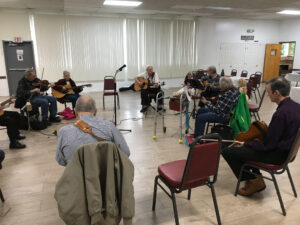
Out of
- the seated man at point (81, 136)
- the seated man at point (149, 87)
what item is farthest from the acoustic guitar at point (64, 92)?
the seated man at point (81, 136)

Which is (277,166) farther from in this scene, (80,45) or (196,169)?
(80,45)

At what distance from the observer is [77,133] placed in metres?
1.68

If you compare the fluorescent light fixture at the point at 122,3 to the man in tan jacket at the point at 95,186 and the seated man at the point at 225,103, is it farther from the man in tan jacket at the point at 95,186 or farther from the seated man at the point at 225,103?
the man in tan jacket at the point at 95,186

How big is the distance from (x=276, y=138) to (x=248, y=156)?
1.08 feet

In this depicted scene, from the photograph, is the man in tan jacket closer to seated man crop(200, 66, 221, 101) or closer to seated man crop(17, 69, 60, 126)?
seated man crop(200, 66, 221, 101)

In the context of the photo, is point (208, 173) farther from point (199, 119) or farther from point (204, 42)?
point (204, 42)

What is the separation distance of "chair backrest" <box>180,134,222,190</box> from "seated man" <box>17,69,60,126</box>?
3.83 metres

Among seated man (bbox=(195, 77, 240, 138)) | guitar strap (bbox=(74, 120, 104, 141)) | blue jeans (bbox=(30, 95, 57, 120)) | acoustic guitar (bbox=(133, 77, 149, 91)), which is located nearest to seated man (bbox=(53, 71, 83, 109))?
blue jeans (bbox=(30, 95, 57, 120))

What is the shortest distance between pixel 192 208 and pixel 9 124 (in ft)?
9.31

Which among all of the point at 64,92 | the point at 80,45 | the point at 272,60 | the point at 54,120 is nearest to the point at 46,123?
the point at 54,120

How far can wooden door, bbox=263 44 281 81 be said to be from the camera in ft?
36.3

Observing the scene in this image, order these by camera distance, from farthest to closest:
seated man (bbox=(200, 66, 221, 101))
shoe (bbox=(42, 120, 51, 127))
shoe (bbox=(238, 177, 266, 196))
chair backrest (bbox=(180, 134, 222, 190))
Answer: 1. shoe (bbox=(42, 120, 51, 127))
2. seated man (bbox=(200, 66, 221, 101))
3. shoe (bbox=(238, 177, 266, 196))
4. chair backrest (bbox=(180, 134, 222, 190))

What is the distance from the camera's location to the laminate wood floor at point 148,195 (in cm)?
213

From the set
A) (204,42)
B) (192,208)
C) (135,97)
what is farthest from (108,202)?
(204,42)
